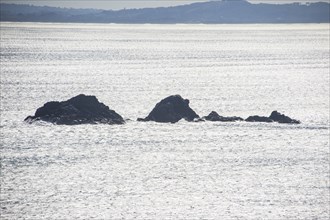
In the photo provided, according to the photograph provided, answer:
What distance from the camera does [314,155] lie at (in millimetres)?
37656

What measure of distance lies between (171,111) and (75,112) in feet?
29.0

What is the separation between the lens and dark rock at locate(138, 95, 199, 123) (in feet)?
167

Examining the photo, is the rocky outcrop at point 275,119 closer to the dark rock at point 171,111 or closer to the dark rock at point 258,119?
the dark rock at point 258,119

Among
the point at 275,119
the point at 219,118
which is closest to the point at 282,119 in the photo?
the point at 275,119

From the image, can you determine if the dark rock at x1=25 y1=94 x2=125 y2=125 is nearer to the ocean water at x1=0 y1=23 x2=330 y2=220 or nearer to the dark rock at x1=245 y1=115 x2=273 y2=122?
the ocean water at x1=0 y1=23 x2=330 y2=220

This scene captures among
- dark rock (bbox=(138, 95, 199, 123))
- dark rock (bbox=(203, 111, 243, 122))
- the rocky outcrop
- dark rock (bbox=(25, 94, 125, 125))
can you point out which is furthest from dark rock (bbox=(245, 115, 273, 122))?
dark rock (bbox=(25, 94, 125, 125))

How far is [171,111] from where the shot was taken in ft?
170

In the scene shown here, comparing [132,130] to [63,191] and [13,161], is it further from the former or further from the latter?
[63,191]

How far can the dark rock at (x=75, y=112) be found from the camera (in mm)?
49250

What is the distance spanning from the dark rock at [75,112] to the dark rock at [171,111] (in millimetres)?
3287

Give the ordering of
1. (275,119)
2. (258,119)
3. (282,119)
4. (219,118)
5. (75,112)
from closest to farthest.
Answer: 1. (75,112)
2. (282,119)
3. (275,119)
4. (258,119)
5. (219,118)

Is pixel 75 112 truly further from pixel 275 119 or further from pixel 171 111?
pixel 275 119

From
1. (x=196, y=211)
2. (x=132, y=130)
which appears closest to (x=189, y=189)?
(x=196, y=211)

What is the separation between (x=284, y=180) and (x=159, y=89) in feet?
171
